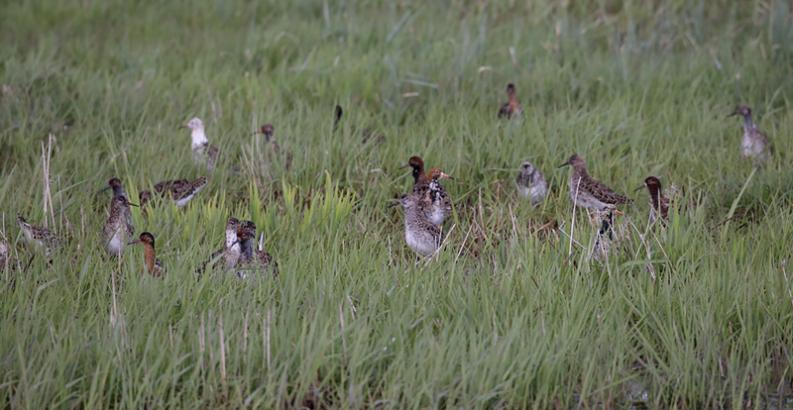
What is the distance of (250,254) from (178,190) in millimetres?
1501

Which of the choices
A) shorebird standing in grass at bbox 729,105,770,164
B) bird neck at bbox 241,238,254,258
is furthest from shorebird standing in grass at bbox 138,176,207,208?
shorebird standing in grass at bbox 729,105,770,164

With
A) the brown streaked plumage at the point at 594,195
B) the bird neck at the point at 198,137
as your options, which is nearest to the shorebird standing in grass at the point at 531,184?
the brown streaked plumage at the point at 594,195

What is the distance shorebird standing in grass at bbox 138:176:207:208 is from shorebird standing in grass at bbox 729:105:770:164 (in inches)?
160

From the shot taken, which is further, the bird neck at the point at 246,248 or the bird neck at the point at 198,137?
the bird neck at the point at 198,137

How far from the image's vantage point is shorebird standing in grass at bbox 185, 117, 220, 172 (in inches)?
317

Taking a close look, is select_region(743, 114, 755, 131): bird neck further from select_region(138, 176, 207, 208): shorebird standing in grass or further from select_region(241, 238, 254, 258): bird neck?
select_region(241, 238, 254, 258): bird neck

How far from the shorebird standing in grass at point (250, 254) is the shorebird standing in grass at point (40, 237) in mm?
1122

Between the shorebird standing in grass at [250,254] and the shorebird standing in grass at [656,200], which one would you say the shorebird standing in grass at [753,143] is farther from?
the shorebird standing in grass at [250,254]

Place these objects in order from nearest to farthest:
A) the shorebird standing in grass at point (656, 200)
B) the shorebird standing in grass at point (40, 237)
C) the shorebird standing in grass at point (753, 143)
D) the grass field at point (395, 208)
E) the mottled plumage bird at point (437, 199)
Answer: the grass field at point (395, 208) → the shorebird standing in grass at point (40, 237) → the shorebird standing in grass at point (656, 200) → the mottled plumage bird at point (437, 199) → the shorebird standing in grass at point (753, 143)

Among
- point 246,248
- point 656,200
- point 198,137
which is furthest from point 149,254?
point 656,200

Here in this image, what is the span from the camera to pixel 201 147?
27.1 feet

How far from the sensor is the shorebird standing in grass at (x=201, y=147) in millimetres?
8055

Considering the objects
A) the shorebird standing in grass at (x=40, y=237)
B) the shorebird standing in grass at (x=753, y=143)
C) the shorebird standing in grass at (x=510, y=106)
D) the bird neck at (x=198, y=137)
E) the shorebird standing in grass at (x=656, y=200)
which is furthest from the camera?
the shorebird standing in grass at (x=510, y=106)

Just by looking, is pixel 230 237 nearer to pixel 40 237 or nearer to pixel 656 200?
pixel 40 237
